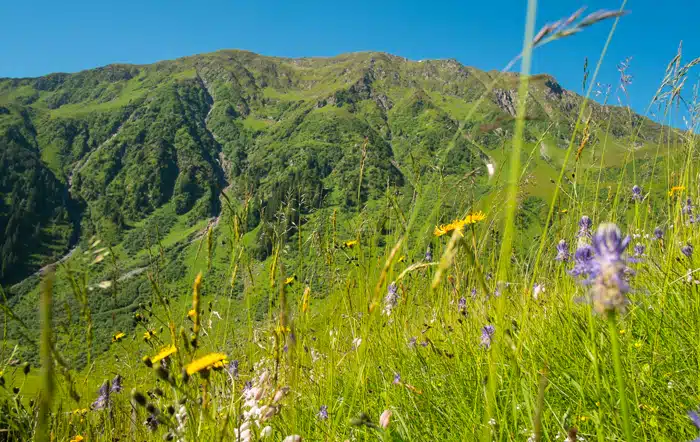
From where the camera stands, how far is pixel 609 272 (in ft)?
2.10

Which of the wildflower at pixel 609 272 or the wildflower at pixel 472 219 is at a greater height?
the wildflower at pixel 472 219

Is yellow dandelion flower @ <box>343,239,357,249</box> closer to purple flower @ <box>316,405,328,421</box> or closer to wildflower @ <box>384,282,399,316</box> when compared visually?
wildflower @ <box>384,282,399,316</box>

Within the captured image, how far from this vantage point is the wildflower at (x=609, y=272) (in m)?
0.60

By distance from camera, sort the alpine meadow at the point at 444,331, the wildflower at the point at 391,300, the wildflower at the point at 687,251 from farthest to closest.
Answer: the wildflower at the point at 391,300 → the wildflower at the point at 687,251 → the alpine meadow at the point at 444,331

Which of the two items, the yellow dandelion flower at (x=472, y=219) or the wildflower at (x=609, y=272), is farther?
the yellow dandelion flower at (x=472, y=219)

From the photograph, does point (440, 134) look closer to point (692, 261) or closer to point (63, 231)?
point (63, 231)

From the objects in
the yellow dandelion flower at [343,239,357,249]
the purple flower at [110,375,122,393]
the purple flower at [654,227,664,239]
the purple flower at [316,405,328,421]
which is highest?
the purple flower at [654,227,664,239]

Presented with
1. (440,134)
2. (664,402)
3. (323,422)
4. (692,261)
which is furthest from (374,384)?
(440,134)

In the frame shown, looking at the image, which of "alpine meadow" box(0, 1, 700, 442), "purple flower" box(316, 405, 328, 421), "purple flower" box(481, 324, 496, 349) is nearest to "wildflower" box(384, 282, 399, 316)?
"alpine meadow" box(0, 1, 700, 442)

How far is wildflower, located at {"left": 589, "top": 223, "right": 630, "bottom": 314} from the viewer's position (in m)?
0.60

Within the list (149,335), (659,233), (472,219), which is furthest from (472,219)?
(149,335)

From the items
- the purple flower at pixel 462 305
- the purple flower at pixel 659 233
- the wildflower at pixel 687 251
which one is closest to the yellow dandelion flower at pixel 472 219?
the purple flower at pixel 462 305

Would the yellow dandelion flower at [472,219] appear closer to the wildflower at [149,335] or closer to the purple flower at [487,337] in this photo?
the purple flower at [487,337]

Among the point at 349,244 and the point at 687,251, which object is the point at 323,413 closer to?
the point at 687,251
